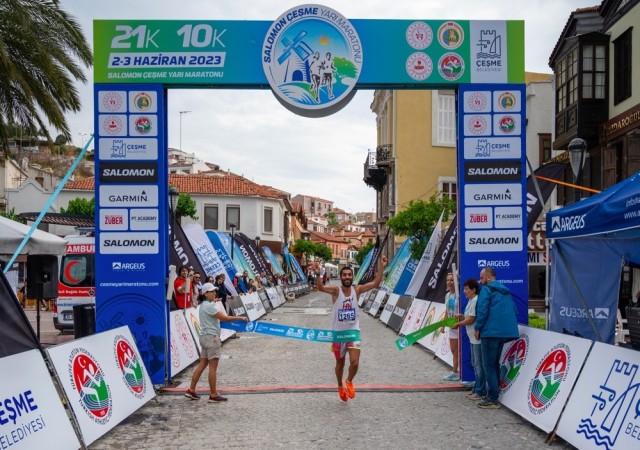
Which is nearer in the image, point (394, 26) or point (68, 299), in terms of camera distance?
point (394, 26)

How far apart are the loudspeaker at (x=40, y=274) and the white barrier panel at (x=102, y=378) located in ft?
11.8

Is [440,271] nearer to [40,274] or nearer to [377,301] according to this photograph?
[40,274]

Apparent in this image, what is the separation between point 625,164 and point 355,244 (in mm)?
163027

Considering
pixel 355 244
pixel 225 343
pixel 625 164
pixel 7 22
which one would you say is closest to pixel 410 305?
pixel 225 343

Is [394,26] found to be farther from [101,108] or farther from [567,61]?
[567,61]

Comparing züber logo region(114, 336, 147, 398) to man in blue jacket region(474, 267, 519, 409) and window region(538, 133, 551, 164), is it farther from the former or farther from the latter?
window region(538, 133, 551, 164)

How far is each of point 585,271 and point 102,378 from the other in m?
8.48

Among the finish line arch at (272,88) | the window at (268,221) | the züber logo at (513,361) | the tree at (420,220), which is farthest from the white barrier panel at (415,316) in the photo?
the window at (268,221)

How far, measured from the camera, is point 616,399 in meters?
6.33

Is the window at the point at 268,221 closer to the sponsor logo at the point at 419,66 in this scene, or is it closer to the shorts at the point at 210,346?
the sponsor logo at the point at 419,66

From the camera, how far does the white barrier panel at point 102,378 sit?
689 centimetres

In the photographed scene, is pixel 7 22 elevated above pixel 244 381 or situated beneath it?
elevated above

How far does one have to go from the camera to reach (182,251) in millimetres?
18203

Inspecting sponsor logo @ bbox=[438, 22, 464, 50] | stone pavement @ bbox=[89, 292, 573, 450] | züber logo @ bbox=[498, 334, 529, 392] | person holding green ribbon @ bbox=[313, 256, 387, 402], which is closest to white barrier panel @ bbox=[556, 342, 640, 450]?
stone pavement @ bbox=[89, 292, 573, 450]
